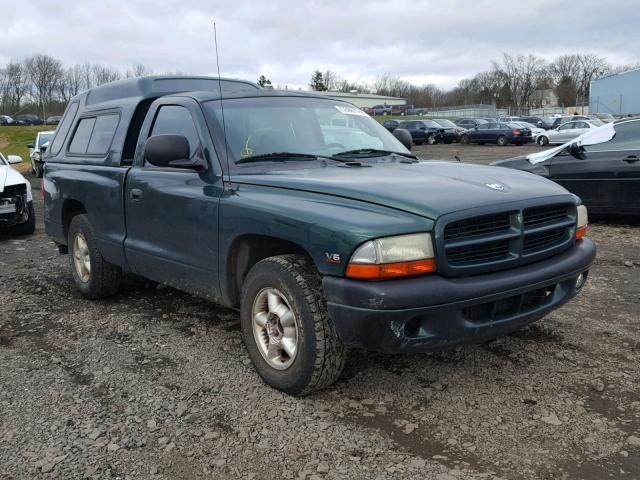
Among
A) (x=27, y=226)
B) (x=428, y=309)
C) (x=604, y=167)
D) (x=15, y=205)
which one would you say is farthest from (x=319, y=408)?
(x=27, y=226)

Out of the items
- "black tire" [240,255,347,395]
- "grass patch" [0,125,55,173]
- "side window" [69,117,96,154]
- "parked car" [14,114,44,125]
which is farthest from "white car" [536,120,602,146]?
"parked car" [14,114,44,125]

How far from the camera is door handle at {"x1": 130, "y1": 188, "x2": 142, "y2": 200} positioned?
4.52 meters

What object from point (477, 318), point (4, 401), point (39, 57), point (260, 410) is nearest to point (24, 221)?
point (4, 401)

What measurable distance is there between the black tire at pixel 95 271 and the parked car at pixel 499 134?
30.8 metres

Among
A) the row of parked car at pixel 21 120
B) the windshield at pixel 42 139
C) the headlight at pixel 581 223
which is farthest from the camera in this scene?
the row of parked car at pixel 21 120

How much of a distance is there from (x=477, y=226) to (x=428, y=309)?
53 centimetres

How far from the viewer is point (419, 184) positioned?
10.9 ft

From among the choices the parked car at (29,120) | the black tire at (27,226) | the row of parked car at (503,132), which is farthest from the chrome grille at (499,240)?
the parked car at (29,120)

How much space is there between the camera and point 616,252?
6699 millimetres

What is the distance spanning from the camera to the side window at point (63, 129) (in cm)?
611

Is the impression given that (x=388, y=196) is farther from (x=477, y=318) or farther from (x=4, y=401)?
(x=4, y=401)

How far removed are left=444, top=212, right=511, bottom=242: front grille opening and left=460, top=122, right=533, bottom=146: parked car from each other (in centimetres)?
3185

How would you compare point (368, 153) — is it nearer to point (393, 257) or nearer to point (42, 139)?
point (393, 257)

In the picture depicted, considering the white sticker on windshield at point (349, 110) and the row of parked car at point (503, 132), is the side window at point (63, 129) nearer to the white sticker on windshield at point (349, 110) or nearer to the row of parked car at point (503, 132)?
the white sticker on windshield at point (349, 110)
